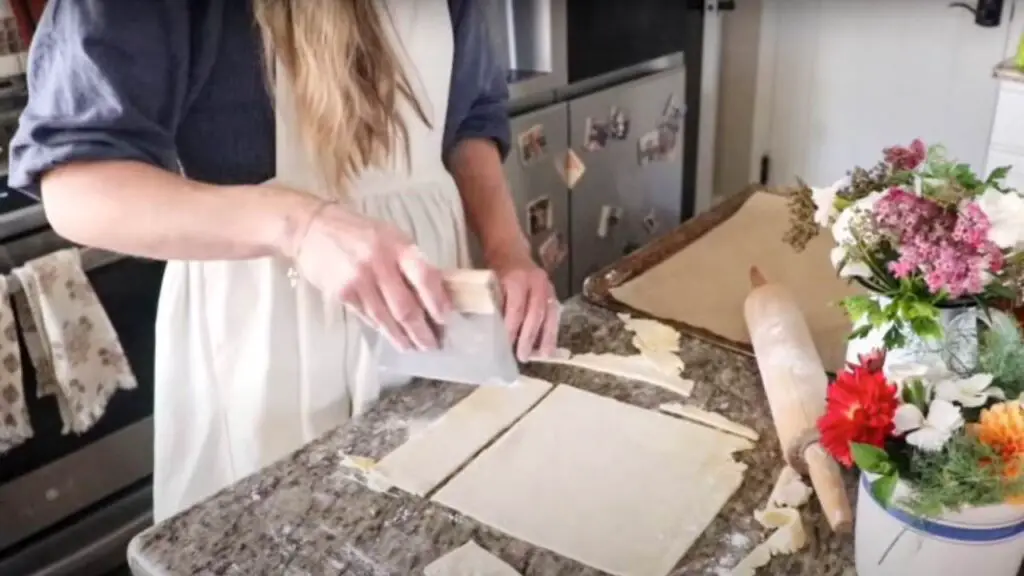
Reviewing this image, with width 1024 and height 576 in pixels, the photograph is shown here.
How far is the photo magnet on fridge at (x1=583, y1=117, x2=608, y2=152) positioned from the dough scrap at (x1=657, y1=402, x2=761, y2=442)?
1120 millimetres

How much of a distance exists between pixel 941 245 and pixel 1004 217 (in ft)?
0.17

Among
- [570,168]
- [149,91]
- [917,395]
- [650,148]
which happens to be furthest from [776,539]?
[650,148]

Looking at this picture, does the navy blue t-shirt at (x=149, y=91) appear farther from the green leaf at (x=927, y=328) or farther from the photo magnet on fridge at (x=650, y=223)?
the photo magnet on fridge at (x=650, y=223)

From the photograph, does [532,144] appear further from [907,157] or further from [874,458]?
[874,458]

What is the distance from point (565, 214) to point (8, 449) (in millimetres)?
1084

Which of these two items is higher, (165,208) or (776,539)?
(165,208)

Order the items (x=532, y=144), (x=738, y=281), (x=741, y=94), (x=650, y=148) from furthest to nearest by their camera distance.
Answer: (x=741, y=94) → (x=650, y=148) → (x=532, y=144) → (x=738, y=281)

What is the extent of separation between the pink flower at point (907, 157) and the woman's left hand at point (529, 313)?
12.5 inches

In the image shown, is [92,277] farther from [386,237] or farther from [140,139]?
[386,237]

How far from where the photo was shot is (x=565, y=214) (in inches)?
77.1

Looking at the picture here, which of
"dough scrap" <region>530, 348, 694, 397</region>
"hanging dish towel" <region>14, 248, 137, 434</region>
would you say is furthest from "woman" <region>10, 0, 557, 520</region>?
"hanging dish towel" <region>14, 248, 137, 434</region>

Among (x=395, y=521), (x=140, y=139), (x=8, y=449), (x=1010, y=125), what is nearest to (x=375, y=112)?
(x=140, y=139)

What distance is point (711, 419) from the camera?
2.85 ft

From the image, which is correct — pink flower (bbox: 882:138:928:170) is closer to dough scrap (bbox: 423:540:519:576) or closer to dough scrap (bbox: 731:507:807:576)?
dough scrap (bbox: 731:507:807:576)
